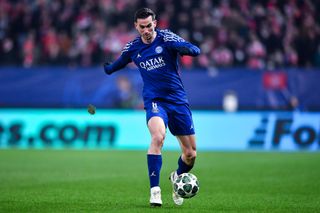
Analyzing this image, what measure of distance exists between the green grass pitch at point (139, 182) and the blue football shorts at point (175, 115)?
1.02 m

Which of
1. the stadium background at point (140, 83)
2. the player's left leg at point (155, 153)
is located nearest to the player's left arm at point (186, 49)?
the player's left leg at point (155, 153)

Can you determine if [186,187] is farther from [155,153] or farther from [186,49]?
[186,49]

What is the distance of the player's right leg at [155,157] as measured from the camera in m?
8.98

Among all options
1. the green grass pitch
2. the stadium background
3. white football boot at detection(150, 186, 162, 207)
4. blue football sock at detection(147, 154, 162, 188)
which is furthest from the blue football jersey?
the stadium background

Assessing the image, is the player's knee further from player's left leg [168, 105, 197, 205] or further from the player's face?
the player's face

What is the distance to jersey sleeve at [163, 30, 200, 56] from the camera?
9.09 meters

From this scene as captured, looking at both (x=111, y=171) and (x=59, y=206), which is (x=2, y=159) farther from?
(x=59, y=206)

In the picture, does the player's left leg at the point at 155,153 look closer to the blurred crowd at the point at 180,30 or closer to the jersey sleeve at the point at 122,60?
the jersey sleeve at the point at 122,60

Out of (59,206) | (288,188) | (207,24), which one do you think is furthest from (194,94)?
(59,206)

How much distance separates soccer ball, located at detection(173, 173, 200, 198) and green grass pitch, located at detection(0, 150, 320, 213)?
0.19 metres

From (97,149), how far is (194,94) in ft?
12.7

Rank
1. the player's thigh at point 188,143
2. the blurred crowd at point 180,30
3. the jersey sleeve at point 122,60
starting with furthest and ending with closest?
1. the blurred crowd at point 180,30
2. the jersey sleeve at point 122,60
3. the player's thigh at point 188,143

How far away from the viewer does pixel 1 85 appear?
24.1 meters

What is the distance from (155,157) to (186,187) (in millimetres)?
557
